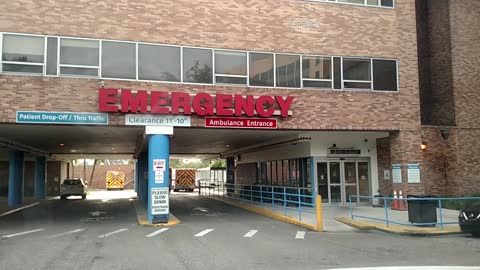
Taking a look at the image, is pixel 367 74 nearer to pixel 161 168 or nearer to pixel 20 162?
pixel 161 168

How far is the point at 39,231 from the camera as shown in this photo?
14219 mm

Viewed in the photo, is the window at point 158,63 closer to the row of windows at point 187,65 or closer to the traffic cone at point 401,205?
the row of windows at point 187,65

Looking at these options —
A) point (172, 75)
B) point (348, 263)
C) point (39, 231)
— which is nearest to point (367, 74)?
point (172, 75)

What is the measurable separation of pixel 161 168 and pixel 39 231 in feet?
13.6

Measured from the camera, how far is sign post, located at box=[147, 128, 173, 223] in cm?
1563

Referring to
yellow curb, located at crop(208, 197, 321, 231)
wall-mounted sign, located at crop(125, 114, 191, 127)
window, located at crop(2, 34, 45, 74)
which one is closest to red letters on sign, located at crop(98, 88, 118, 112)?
wall-mounted sign, located at crop(125, 114, 191, 127)

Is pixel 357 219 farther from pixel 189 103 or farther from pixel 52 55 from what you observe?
pixel 52 55

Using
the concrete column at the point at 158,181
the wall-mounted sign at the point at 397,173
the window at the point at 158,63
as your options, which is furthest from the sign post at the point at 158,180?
the wall-mounted sign at the point at 397,173

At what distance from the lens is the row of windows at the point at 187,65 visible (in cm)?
1521

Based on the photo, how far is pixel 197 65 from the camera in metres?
16.7

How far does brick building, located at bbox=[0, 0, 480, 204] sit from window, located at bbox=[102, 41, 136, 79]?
0.12ft

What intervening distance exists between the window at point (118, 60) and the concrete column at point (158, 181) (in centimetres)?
231

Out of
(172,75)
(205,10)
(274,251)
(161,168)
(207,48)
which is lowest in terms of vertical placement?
(274,251)

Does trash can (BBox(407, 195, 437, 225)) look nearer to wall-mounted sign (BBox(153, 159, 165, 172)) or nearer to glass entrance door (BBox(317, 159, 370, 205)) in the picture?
glass entrance door (BBox(317, 159, 370, 205))
